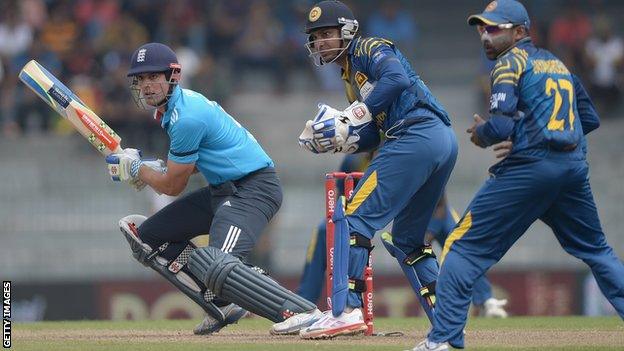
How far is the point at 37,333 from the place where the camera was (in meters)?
9.09

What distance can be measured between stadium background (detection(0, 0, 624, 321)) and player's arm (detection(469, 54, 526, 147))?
724 centimetres

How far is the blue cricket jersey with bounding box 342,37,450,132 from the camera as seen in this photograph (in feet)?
25.6

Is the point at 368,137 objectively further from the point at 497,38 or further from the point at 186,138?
the point at 497,38

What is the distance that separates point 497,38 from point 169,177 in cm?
226

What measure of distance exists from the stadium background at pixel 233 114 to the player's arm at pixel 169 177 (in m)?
5.51

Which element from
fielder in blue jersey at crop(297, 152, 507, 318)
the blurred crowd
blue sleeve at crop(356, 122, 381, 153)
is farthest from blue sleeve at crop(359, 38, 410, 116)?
the blurred crowd

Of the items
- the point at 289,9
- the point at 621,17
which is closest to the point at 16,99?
the point at 289,9

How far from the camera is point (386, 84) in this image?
7.77m

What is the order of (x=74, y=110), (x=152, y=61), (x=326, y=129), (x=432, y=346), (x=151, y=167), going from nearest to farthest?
(x=432, y=346) < (x=326, y=129) < (x=152, y=61) < (x=151, y=167) < (x=74, y=110)

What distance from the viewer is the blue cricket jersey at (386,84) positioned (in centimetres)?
779

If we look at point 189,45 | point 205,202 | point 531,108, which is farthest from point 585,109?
point 189,45

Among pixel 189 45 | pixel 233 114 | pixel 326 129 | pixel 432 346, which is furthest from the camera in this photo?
pixel 189 45

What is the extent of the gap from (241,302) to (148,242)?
965mm

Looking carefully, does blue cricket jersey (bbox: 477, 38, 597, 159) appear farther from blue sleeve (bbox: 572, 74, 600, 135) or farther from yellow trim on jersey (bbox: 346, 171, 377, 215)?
yellow trim on jersey (bbox: 346, 171, 377, 215)
